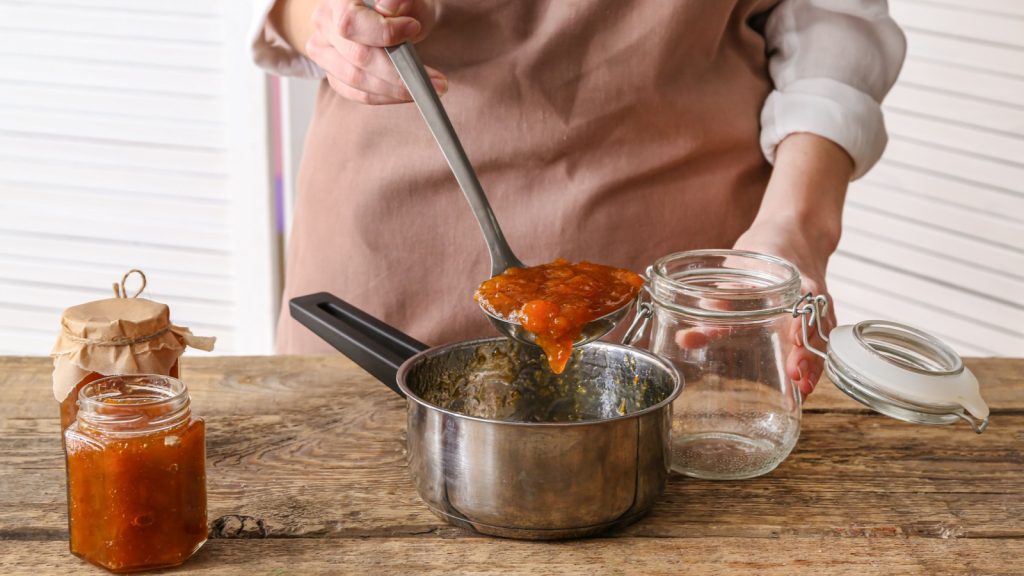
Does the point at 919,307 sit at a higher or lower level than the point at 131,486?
lower

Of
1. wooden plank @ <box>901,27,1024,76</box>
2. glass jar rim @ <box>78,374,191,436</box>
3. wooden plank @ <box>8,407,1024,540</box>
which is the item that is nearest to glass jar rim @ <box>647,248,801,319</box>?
wooden plank @ <box>8,407,1024,540</box>

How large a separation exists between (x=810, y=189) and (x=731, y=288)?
0.25 meters

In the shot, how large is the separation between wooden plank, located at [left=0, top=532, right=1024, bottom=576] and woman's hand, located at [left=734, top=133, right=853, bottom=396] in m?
0.18

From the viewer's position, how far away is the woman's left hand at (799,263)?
93 cm

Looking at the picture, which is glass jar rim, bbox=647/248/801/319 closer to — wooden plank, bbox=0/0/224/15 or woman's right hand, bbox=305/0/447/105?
woman's right hand, bbox=305/0/447/105

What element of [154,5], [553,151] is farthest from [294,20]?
[154,5]

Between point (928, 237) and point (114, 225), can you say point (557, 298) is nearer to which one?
point (928, 237)

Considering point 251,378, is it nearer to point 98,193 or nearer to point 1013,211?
point 98,193

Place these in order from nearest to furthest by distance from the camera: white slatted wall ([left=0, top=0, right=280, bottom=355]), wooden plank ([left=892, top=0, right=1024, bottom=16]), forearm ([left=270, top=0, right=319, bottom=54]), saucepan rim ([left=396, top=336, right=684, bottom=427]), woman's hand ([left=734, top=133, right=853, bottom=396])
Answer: saucepan rim ([left=396, top=336, right=684, bottom=427])
woman's hand ([left=734, top=133, right=853, bottom=396])
forearm ([left=270, top=0, right=319, bottom=54])
wooden plank ([left=892, top=0, right=1024, bottom=16])
white slatted wall ([left=0, top=0, right=280, bottom=355])

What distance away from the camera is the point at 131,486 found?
753 mm

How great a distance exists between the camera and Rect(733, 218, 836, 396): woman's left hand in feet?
3.05

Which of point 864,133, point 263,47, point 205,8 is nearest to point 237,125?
point 205,8

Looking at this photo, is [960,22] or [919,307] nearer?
[960,22]

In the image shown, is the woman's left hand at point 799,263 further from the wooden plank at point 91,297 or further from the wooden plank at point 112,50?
the wooden plank at point 91,297
